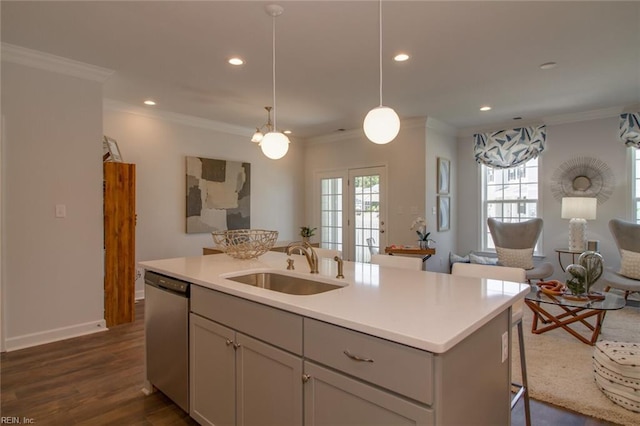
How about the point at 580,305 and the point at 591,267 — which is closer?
the point at 580,305

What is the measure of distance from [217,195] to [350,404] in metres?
4.71

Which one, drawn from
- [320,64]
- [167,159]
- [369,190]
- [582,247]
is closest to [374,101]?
[320,64]

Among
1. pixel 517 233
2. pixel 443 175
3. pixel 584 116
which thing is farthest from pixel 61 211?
pixel 584 116

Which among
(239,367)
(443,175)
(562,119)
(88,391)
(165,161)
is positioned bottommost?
(88,391)

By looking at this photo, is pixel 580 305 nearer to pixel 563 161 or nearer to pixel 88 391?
pixel 563 161

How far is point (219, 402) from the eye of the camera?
72.8 inches

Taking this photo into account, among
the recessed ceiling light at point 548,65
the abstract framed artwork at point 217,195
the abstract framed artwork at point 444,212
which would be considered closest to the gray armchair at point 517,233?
the abstract framed artwork at point 444,212

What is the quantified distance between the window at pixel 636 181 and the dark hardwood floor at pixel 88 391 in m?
3.94

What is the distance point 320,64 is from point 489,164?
3.71 meters

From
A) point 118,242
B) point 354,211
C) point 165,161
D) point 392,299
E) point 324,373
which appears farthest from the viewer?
point 354,211

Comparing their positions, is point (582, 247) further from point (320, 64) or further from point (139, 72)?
point (139, 72)

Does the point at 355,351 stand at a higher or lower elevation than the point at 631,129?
lower

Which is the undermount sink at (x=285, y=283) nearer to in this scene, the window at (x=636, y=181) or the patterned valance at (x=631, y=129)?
the patterned valance at (x=631, y=129)

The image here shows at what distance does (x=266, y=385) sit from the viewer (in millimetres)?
1598
